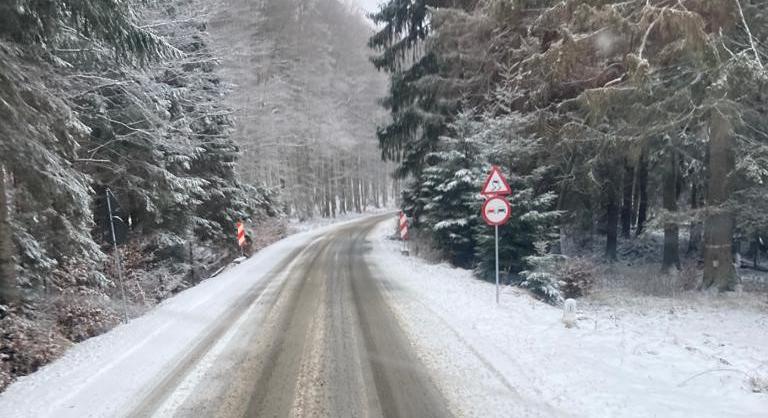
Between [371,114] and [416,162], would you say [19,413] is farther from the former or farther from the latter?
[371,114]

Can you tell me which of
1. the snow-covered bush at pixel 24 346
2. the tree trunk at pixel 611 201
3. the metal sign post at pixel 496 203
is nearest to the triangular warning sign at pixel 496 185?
the metal sign post at pixel 496 203

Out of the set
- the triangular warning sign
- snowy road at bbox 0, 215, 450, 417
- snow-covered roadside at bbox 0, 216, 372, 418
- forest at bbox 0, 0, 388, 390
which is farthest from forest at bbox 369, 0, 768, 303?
snow-covered roadside at bbox 0, 216, 372, 418

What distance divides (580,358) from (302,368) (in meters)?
3.44

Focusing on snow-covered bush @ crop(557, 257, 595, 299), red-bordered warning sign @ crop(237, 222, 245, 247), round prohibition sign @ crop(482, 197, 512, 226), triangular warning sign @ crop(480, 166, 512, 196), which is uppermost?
triangular warning sign @ crop(480, 166, 512, 196)

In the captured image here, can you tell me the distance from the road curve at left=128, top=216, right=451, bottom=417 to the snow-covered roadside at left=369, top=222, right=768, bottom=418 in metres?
0.42

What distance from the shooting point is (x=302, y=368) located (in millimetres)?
5566

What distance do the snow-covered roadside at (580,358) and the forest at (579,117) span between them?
2.69 meters

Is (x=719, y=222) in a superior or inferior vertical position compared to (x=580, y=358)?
superior

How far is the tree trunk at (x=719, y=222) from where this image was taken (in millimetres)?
11539

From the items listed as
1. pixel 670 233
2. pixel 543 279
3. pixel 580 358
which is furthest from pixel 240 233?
pixel 670 233

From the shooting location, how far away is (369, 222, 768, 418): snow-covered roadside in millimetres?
4281

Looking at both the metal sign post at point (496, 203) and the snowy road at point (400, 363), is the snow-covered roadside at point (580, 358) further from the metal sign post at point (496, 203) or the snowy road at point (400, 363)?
the metal sign post at point (496, 203)

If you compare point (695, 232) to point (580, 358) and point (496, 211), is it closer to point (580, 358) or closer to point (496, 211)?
point (496, 211)

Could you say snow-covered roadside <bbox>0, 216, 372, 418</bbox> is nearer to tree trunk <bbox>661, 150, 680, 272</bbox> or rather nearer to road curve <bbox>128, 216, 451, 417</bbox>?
road curve <bbox>128, 216, 451, 417</bbox>
